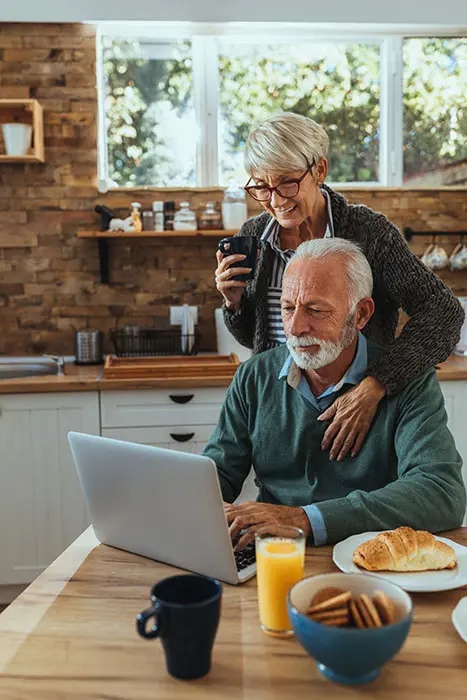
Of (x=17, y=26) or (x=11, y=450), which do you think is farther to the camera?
(x=17, y=26)

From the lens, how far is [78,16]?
3.30 meters

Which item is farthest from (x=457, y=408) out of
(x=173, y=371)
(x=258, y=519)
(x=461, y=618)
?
(x=461, y=618)

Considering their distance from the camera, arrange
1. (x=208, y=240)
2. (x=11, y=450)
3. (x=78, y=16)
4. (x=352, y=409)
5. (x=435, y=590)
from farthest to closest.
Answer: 1. (x=208, y=240)
2. (x=78, y=16)
3. (x=11, y=450)
4. (x=352, y=409)
5. (x=435, y=590)

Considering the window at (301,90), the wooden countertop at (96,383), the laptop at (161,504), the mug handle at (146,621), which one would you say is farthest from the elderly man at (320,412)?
the window at (301,90)

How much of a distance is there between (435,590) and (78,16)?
3.05 meters

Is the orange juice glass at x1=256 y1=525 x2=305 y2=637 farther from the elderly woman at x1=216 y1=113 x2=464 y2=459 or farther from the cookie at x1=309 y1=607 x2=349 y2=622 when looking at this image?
the elderly woman at x1=216 y1=113 x2=464 y2=459

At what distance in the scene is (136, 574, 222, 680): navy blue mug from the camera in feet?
2.84

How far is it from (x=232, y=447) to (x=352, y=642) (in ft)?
2.86

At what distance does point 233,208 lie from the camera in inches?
132

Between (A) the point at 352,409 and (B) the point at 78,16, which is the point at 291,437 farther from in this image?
(B) the point at 78,16

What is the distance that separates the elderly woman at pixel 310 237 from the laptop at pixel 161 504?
0.64 m

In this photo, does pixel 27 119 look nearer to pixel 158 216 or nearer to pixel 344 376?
pixel 158 216

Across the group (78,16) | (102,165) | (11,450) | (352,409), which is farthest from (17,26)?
(352,409)

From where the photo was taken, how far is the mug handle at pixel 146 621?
0.85m
